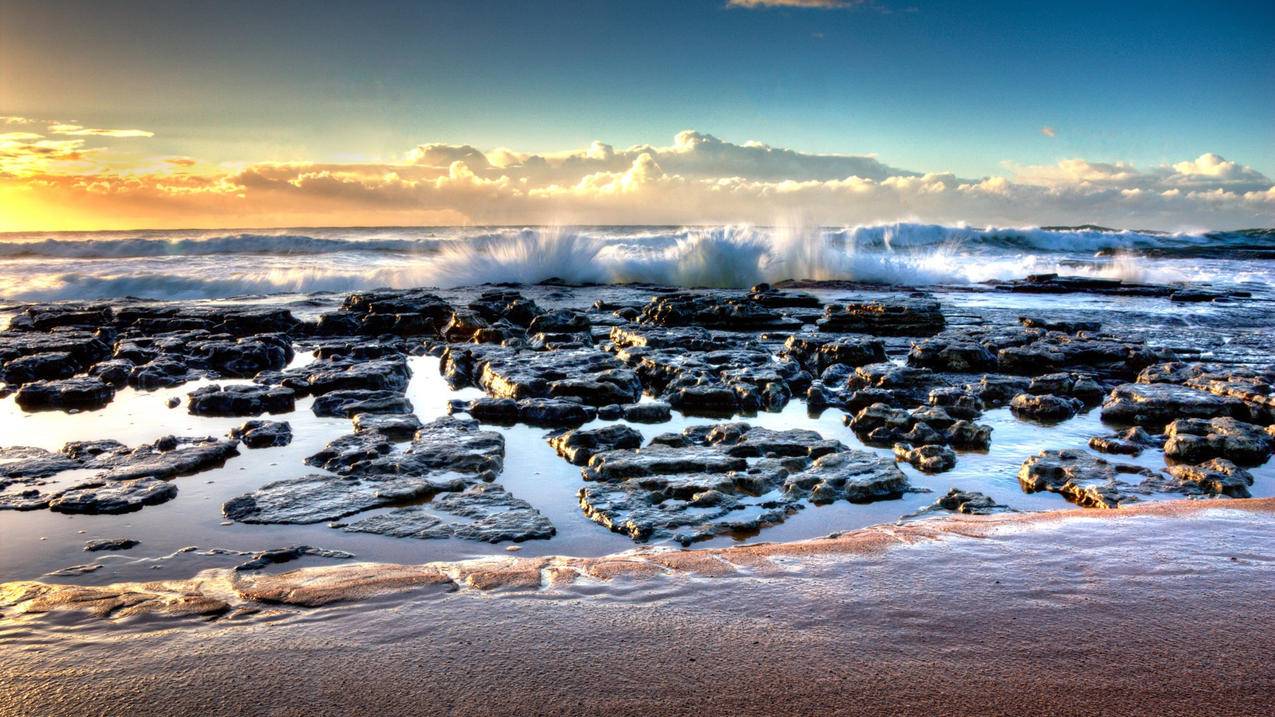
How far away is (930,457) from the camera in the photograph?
4613mm

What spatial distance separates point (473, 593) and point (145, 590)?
→ 110cm

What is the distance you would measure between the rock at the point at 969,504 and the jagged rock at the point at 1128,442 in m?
1.47

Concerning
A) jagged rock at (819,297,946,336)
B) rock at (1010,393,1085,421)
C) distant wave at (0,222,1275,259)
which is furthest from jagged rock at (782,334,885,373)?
distant wave at (0,222,1275,259)

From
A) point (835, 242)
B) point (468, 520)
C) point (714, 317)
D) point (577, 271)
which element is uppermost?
point (835, 242)

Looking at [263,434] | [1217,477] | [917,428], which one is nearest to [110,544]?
[263,434]

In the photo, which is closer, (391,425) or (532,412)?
(391,425)

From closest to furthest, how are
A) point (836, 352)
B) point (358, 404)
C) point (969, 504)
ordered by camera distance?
point (969, 504), point (358, 404), point (836, 352)

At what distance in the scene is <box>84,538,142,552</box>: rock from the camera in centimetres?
330

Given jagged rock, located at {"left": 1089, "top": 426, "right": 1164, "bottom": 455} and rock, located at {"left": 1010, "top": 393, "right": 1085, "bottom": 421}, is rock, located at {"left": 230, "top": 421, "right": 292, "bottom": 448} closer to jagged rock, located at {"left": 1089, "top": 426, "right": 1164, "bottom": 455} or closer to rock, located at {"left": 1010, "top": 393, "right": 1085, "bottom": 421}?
jagged rock, located at {"left": 1089, "top": 426, "right": 1164, "bottom": 455}

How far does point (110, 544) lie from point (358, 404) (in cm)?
271

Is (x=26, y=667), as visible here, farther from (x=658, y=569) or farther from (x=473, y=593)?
(x=658, y=569)

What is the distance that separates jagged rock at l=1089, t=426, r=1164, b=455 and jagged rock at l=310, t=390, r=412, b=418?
455cm

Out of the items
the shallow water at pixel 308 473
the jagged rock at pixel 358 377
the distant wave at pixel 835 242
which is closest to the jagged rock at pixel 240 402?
the shallow water at pixel 308 473

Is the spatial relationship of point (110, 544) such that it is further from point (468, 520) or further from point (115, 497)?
point (468, 520)
